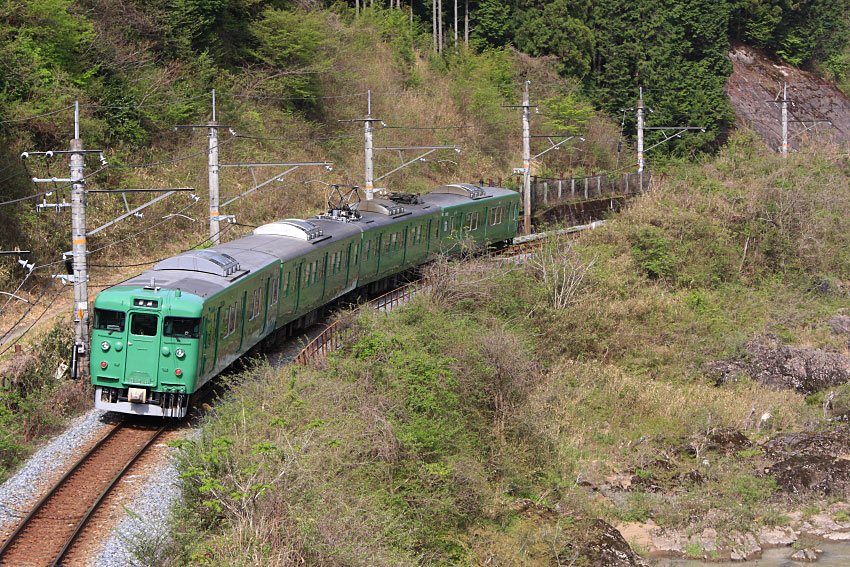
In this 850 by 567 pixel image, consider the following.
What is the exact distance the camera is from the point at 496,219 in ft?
117

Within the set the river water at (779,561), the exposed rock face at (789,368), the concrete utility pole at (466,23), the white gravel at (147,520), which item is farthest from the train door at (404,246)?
the concrete utility pole at (466,23)

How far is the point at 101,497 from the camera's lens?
543 inches

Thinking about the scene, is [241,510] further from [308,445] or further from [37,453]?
[37,453]

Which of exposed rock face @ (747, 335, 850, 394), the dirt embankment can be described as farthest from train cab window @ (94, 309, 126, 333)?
the dirt embankment

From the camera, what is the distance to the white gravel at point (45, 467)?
13.7 m

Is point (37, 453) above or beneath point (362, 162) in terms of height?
beneath

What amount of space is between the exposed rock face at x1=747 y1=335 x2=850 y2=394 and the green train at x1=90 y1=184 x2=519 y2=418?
9844mm

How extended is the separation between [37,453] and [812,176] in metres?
35.8

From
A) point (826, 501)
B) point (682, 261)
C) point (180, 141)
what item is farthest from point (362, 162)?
point (826, 501)

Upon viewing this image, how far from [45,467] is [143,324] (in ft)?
9.75

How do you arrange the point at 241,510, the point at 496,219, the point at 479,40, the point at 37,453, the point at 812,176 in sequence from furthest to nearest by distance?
the point at 479,40 < the point at 812,176 < the point at 496,219 < the point at 37,453 < the point at 241,510

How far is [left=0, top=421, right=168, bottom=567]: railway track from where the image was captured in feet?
40.1

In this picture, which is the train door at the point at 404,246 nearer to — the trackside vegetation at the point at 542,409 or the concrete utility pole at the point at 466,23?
the trackside vegetation at the point at 542,409

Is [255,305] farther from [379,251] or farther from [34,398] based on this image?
[379,251]
